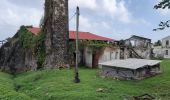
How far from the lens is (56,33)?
37969mm

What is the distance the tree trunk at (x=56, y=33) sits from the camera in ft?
123

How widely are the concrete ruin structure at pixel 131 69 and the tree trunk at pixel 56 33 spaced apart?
6701 mm

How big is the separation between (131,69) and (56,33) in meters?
11.3

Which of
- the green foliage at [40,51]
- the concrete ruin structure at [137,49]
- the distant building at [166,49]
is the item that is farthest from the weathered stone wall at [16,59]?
the distant building at [166,49]

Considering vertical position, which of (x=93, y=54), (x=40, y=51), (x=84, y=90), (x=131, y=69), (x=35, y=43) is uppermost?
(x=35, y=43)

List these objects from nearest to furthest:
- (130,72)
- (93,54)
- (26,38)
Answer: (130,72)
(93,54)
(26,38)

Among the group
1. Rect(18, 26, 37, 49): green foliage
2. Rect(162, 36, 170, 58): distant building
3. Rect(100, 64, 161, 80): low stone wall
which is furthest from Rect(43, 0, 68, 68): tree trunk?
Rect(162, 36, 170, 58): distant building

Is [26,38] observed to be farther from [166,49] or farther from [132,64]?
[166,49]

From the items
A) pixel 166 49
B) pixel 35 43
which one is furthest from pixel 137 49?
pixel 166 49

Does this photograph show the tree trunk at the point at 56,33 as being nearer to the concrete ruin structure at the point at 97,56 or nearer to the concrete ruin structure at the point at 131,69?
the concrete ruin structure at the point at 97,56

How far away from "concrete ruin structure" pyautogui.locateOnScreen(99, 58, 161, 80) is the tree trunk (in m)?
6.70

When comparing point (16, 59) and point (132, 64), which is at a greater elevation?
point (16, 59)

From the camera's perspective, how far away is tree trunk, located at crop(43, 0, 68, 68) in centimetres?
3759

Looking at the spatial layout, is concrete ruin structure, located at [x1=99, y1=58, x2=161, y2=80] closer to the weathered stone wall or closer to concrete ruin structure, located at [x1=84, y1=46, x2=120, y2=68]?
concrete ruin structure, located at [x1=84, y1=46, x2=120, y2=68]
